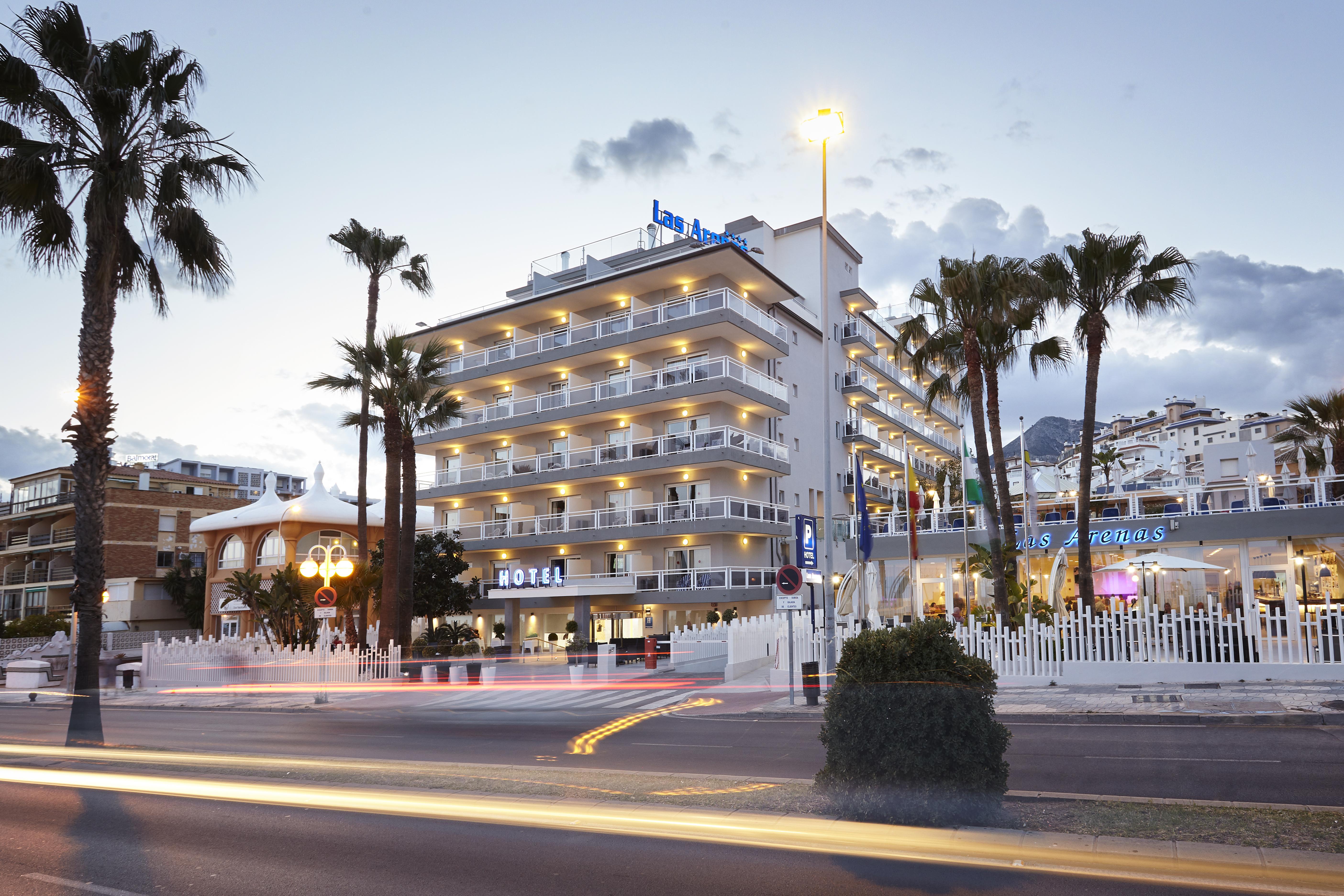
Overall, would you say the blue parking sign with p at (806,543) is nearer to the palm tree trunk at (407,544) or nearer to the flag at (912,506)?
the flag at (912,506)

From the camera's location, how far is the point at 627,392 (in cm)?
4397

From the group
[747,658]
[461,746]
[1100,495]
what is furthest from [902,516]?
[461,746]

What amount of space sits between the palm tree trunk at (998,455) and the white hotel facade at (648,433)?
29.0 feet

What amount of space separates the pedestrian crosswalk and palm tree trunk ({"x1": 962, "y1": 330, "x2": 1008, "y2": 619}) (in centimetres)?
951

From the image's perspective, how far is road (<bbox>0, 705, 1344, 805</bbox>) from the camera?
10055 millimetres

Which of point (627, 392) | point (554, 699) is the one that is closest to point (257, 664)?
point (554, 699)

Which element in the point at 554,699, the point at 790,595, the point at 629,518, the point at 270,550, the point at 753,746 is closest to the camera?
the point at 753,746

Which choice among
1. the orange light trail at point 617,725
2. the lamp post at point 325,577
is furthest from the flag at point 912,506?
the lamp post at point 325,577

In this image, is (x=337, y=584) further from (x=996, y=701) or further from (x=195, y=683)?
(x=996, y=701)

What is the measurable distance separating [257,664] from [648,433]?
A: 2003 centimetres

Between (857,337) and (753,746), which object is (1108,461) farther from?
(753,746)

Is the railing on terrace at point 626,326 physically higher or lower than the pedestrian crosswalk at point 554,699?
higher

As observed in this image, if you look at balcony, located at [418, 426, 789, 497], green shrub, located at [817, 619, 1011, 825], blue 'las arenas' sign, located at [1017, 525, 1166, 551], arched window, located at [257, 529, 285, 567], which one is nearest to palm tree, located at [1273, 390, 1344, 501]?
blue 'las arenas' sign, located at [1017, 525, 1166, 551]

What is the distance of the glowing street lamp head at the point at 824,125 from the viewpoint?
2109 cm
